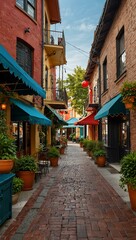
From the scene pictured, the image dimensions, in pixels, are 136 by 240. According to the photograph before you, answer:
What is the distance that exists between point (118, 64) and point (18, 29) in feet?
15.3

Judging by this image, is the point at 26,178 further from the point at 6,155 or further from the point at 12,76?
the point at 12,76

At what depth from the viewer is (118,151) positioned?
13172mm

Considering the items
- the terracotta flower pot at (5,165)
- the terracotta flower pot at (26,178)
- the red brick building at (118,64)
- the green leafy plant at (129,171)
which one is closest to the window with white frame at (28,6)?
the red brick building at (118,64)

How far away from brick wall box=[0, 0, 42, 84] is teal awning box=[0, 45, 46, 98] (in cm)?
257

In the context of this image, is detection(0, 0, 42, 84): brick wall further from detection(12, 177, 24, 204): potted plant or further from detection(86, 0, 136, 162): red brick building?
detection(12, 177, 24, 204): potted plant

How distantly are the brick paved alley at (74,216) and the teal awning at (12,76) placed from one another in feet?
10.3

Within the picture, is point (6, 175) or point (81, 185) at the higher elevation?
point (6, 175)

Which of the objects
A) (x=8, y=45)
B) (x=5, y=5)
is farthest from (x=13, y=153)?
(x=5, y=5)

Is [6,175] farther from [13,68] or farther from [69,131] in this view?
[69,131]

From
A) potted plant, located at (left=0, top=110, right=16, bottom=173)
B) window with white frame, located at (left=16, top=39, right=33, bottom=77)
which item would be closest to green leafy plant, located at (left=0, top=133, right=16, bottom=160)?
potted plant, located at (left=0, top=110, right=16, bottom=173)

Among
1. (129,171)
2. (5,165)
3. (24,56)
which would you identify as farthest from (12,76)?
(24,56)

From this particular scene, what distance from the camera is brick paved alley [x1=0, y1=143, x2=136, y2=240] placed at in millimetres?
4618

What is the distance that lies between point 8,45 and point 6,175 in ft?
20.9

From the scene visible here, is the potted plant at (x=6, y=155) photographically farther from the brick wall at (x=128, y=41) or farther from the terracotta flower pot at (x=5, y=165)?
the brick wall at (x=128, y=41)
